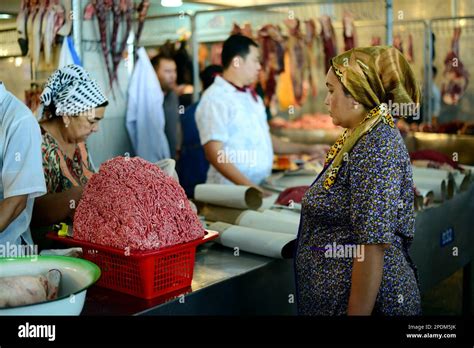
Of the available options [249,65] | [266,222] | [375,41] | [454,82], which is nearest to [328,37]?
[375,41]

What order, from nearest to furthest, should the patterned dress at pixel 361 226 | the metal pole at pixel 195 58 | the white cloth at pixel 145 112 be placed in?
the patterned dress at pixel 361 226 < the white cloth at pixel 145 112 < the metal pole at pixel 195 58

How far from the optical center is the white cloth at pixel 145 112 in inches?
141

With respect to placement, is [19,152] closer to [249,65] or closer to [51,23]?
[51,23]

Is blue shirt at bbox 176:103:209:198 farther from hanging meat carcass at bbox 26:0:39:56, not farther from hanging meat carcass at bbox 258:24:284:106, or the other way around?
hanging meat carcass at bbox 258:24:284:106

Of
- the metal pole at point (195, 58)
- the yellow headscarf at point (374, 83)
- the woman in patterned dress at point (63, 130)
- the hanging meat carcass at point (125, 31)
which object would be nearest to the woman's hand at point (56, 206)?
the woman in patterned dress at point (63, 130)

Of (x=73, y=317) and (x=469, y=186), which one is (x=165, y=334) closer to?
(x=73, y=317)

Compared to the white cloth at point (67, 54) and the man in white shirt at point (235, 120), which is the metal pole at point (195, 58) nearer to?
the man in white shirt at point (235, 120)

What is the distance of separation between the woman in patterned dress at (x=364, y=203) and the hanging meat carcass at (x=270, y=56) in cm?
341

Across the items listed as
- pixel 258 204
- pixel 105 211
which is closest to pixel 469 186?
pixel 258 204

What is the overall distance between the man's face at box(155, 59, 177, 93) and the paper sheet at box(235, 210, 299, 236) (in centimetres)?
190

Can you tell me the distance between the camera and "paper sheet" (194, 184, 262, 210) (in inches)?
86.3

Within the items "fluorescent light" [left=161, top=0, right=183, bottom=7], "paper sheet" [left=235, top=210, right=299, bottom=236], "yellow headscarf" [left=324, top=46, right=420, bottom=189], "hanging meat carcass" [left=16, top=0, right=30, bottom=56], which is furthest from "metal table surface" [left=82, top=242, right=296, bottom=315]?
"fluorescent light" [left=161, top=0, right=183, bottom=7]

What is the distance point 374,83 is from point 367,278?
455mm

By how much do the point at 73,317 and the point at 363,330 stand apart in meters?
0.63
